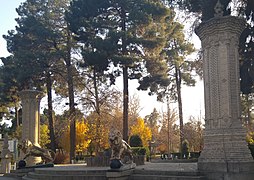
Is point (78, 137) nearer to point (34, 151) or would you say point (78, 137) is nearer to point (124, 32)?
point (124, 32)

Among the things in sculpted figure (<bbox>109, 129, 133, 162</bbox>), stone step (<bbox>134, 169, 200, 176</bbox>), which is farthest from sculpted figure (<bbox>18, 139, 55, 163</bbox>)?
stone step (<bbox>134, 169, 200, 176</bbox>)

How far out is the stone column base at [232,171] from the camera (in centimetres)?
1241

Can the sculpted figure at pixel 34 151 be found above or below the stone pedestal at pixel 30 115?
below

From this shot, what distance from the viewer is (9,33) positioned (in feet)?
127

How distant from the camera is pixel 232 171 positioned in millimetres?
12461

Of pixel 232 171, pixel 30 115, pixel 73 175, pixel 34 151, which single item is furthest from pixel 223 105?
pixel 30 115

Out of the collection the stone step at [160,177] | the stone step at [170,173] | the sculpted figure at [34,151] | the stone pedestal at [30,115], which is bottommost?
the stone step at [160,177]

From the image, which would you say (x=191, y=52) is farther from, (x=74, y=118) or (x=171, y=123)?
(x=171, y=123)

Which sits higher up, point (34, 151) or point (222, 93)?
point (222, 93)

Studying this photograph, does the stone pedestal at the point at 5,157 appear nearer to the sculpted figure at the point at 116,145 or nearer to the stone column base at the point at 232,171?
the sculpted figure at the point at 116,145

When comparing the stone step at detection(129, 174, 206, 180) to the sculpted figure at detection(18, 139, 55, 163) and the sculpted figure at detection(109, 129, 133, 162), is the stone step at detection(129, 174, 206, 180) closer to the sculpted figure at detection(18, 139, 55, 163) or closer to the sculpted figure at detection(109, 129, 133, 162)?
the sculpted figure at detection(109, 129, 133, 162)

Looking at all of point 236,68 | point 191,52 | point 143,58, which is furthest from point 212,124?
point 191,52

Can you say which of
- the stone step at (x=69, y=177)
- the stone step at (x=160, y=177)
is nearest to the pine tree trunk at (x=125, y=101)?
the stone step at (x=69, y=177)

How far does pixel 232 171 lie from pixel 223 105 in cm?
227
